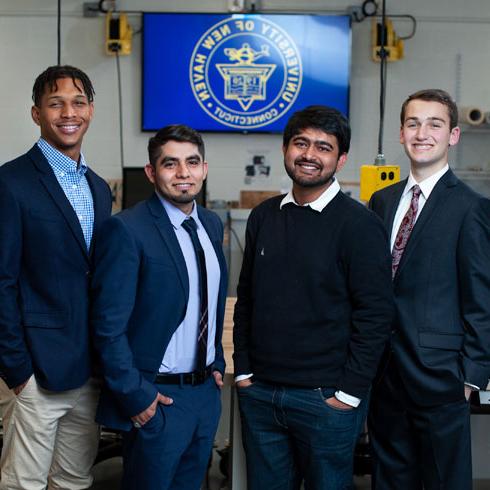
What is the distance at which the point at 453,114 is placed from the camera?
2176mm

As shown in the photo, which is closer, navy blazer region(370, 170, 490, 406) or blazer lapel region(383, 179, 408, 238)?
navy blazer region(370, 170, 490, 406)

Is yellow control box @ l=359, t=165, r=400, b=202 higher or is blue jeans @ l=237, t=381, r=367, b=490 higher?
yellow control box @ l=359, t=165, r=400, b=202

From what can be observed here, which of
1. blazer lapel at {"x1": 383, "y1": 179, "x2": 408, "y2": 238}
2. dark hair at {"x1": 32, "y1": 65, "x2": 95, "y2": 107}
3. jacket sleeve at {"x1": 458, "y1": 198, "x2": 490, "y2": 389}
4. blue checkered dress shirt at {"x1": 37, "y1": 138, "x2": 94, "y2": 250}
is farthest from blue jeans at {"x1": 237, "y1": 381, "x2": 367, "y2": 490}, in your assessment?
dark hair at {"x1": 32, "y1": 65, "x2": 95, "y2": 107}

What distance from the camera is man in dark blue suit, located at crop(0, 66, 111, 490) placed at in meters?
1.95

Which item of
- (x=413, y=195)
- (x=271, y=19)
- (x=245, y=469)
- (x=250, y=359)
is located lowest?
(x=245, y=469)

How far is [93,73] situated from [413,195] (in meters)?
3.91

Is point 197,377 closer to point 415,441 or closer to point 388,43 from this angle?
point 415,441

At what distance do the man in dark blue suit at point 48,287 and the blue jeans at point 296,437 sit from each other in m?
0.47

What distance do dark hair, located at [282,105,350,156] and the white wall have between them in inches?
139

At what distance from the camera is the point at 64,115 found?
2.06 meters

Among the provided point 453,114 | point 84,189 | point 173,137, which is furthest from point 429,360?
point 84,189

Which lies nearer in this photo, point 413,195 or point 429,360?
point 429,360

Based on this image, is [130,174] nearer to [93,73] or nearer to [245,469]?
[93,73]

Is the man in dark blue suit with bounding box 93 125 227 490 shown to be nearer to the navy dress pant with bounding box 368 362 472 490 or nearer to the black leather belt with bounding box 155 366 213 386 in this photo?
the black leather belt with bounding box 155 366 213 386
